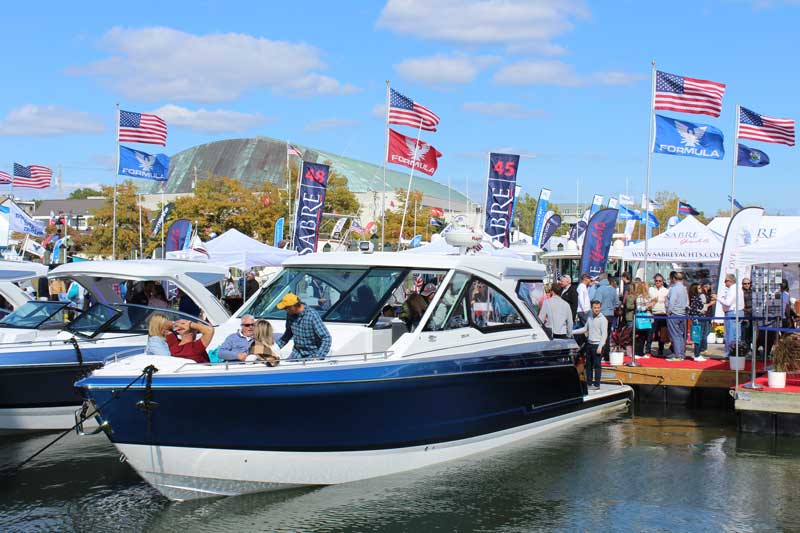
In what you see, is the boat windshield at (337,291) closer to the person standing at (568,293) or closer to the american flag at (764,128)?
the person standing at (568,293)

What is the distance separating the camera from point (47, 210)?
5079 inches

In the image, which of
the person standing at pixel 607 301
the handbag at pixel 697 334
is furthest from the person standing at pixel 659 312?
the person standing at pixel 607 301

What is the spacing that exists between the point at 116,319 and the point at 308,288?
393 cm

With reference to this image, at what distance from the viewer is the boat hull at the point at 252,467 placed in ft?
31.0

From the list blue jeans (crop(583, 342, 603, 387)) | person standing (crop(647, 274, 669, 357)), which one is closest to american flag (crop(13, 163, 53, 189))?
person standing (crop(647, 274, 669, 357))

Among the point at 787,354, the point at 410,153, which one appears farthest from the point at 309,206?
the point at 787,354

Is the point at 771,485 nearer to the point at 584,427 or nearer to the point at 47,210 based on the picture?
the point at 584,427

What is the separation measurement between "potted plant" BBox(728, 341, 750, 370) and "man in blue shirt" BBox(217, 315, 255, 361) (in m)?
7.93

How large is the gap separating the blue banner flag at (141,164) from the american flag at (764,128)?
1637 centimetres

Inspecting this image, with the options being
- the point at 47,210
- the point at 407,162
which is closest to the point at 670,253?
the point at 407,162

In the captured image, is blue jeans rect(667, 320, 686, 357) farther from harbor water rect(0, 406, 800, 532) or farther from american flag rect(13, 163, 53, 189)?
american flag rect(13, 163, 53, 189)

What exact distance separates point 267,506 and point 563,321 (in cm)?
650

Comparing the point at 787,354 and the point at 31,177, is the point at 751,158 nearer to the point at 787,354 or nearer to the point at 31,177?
the point at 787,354

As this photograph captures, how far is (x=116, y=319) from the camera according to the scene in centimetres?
1403
